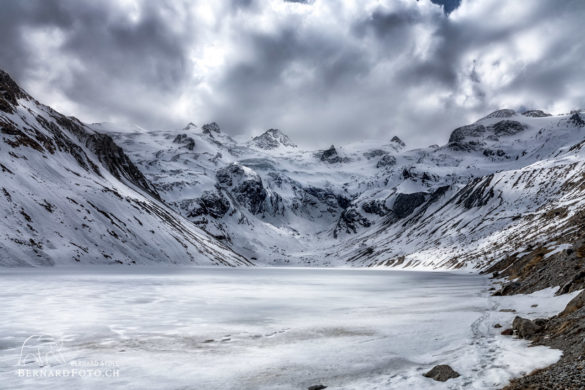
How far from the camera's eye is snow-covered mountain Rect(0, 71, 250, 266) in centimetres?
10000

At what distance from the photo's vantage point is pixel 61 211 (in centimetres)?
11919

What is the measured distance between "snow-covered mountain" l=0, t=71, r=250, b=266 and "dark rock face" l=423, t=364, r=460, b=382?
329ft

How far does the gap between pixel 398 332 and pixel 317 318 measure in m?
6.85

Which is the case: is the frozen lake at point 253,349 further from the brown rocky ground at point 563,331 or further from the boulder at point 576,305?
the boulder at point 576,305

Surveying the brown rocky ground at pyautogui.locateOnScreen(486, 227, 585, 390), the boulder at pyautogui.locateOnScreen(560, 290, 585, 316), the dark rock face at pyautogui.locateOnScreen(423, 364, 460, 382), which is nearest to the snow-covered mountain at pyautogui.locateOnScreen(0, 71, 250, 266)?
the dark rock face at pyautogui.locateOnScreen(423, 364, 460, 382)

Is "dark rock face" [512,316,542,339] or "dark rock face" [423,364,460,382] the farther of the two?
"dark rock face" [512,316,542,339]

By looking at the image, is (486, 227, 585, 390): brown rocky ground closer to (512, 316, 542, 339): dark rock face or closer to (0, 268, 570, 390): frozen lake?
(512, 316, 542, 339): dark rock face

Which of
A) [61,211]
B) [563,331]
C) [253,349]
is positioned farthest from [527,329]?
[61,211]

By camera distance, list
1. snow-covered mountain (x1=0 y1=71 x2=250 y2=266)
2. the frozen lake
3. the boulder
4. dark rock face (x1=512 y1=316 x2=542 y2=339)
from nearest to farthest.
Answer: the frozen lake < the boulder < dark rock face (x1=512 y1=316 x2=542 y2=339) < snow-covered mountain (x1=0 y1=71 x2=250 y2=266)

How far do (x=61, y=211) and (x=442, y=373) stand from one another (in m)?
134

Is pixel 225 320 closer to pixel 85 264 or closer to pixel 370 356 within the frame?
pixel 370 356

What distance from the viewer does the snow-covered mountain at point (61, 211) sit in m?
100

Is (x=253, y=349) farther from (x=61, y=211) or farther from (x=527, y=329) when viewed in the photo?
(x=61, y=211)

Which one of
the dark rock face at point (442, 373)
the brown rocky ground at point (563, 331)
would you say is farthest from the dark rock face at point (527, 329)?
the dark rock face at point (442, 373)
